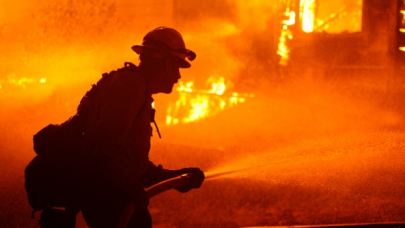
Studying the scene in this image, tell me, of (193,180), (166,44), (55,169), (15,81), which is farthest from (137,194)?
(15,81)

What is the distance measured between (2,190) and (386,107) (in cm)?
736

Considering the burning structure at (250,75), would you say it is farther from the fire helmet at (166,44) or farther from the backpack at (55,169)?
the backpack at (55,169)

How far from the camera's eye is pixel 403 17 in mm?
9461

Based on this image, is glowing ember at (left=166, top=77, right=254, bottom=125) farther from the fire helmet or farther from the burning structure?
the fire helmet

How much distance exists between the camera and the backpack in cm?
273

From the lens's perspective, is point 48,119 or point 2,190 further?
point 48,119

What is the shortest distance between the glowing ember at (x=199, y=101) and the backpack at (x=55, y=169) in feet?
27.1

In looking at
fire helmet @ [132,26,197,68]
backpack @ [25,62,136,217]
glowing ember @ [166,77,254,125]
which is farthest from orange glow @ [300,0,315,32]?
backpack @ [25,62,136,217]

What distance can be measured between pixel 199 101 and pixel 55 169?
8701 mm

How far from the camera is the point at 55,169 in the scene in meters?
2.73

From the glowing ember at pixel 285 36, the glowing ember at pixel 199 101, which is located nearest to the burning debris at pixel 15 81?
the glowing ember at pixel 199 101

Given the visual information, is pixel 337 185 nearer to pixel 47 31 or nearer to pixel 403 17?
pixel 403 17

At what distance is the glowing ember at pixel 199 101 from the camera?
11.0 meters

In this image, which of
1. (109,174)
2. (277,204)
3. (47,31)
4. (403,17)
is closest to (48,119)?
(47,31)
